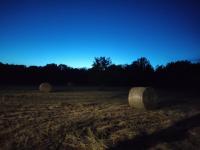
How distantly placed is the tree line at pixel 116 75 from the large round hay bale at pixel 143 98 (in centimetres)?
1794

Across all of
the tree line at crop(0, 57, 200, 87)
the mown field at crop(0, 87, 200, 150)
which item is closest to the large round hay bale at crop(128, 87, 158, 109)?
the mown field at crop(0, 87, 200, 150)

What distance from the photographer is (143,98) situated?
35.2ft

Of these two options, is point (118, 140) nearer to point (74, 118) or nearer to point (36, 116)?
point (74, 118)

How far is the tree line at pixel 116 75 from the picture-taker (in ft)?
98.0

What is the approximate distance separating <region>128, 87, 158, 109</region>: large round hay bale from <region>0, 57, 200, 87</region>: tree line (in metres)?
17.9

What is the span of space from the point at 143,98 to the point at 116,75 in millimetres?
27454

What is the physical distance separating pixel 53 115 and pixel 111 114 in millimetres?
2118

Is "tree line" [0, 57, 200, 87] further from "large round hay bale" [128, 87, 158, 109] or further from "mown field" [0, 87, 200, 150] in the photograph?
"mown field" [0, 87, 200, 150]

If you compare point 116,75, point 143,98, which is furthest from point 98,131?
point 116,75

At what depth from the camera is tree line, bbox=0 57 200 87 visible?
98.0ft

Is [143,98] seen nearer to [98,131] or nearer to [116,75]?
[98,131]

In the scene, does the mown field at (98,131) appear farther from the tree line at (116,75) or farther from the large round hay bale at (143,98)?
the tree line at (116,75)

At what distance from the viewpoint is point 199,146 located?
553cm

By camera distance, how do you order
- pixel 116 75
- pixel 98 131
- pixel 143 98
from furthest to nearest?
1. pixel 116 75
2. pixel 143 98
3. pixel 98 131
